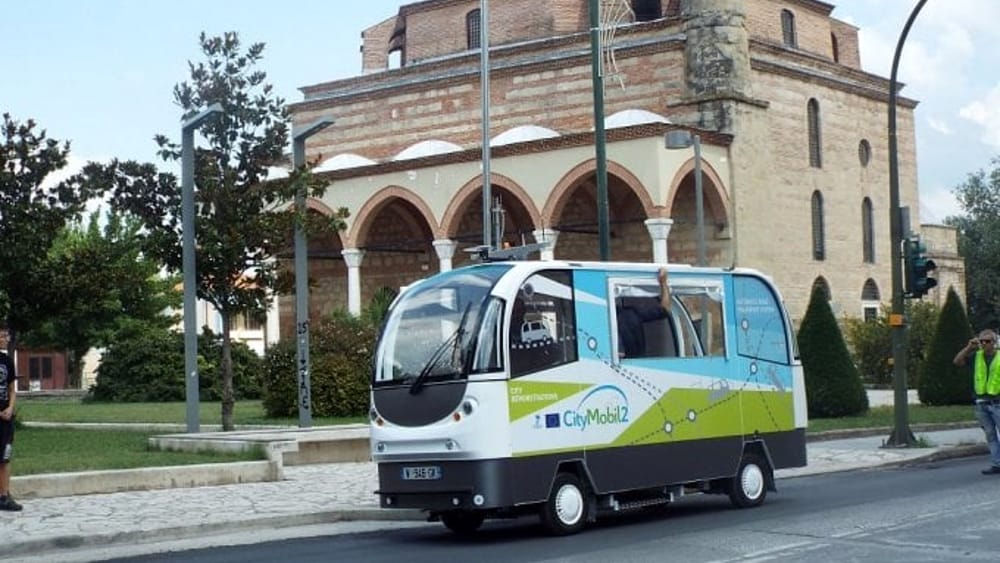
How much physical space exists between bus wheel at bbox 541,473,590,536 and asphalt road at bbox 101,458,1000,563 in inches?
6.9

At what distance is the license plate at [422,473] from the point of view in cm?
1204

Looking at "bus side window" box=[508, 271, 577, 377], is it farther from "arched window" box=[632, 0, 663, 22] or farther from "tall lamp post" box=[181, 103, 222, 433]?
"arched window" box=[632, 0, 663, 22]

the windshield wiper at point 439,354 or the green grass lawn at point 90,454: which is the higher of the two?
the windshield wiper at point 439,354

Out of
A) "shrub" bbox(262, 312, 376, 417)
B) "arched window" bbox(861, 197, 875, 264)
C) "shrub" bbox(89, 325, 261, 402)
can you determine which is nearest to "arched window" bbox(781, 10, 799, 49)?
"arched window" bbox(861, 197, 875, 264)

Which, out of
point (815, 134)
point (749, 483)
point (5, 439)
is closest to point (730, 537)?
point (749, 483)

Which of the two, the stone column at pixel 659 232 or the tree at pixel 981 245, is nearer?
the stone column at pixel 659 232

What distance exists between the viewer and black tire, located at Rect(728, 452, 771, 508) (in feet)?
46.0

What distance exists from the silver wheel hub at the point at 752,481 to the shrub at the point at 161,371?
26466 mm

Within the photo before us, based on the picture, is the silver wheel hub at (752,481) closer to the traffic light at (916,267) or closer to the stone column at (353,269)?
the traffic light at (916,267)

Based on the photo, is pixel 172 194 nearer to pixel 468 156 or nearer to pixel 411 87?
pixel 468 156

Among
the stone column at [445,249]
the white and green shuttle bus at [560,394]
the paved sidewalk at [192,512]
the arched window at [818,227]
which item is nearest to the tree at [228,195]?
the paved sidewalk at [192,512]

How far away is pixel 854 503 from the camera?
545 inches

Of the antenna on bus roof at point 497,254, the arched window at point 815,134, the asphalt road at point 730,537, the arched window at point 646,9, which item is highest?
the arched window at point 646,9

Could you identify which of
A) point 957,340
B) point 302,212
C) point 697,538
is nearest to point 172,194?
point 302,212
